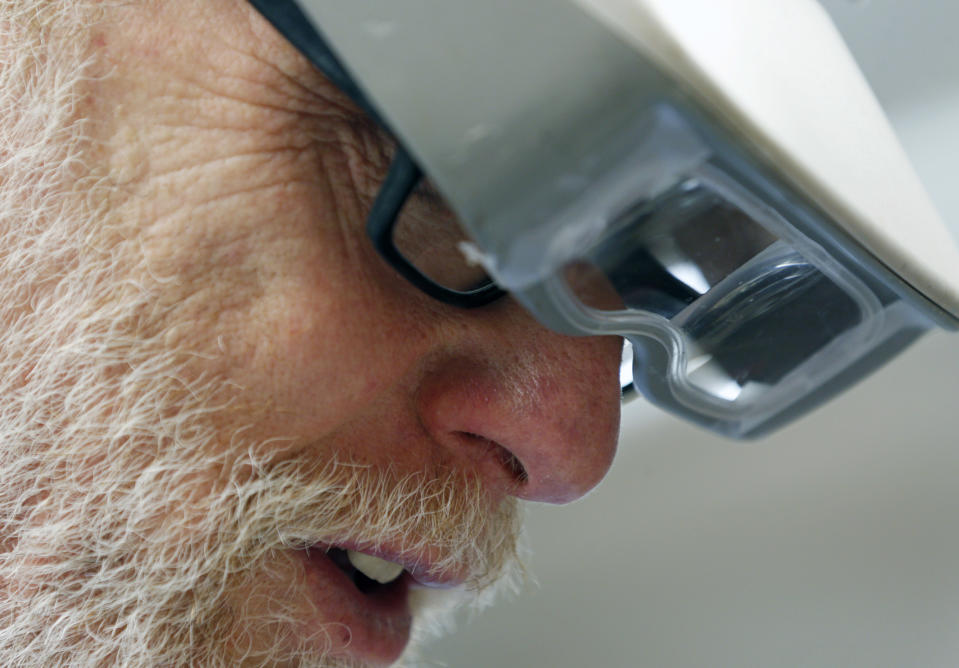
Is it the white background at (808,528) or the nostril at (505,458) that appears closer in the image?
the nostril at (505,458)

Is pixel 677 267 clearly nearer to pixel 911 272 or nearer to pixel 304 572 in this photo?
pixel 911 272

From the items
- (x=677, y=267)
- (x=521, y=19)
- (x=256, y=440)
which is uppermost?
(x=521, y=19)

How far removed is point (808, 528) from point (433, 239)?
1.93ft

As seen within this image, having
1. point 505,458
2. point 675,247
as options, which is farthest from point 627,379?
point 675,247

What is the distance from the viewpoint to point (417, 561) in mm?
511

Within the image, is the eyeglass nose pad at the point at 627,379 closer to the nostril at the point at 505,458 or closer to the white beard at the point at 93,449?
the nostril at the point at 505,458

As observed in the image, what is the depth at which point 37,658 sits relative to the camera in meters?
0.43

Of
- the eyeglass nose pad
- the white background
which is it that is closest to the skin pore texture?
the eyeglass nose pad

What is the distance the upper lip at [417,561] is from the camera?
490 mm

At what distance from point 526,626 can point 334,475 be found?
23.2 inches

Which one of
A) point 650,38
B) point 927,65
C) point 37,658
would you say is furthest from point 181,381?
point 927,65

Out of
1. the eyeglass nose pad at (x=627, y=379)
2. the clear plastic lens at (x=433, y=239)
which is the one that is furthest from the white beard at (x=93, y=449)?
the eyeglass nose pad at (x=627, y=379)

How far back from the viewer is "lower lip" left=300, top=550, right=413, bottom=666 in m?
0.49

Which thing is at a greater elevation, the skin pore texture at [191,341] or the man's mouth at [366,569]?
the skin pore texture at [191,341]
